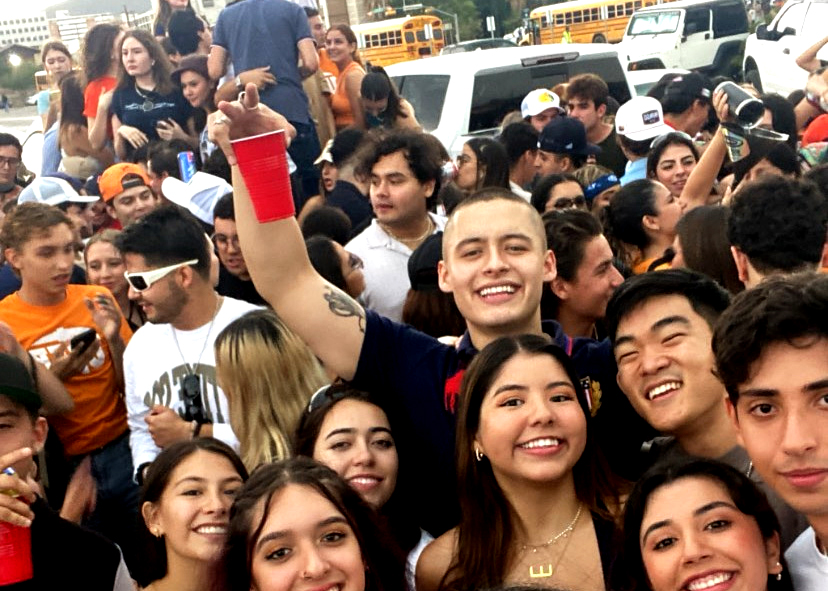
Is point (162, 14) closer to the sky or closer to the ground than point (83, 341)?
closer to the ground

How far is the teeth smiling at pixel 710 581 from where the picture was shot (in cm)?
271

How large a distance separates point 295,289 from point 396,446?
0.55 meters

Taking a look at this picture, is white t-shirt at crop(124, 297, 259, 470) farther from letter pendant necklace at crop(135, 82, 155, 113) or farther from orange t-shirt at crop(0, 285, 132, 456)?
letter pendant necklace at crop(135, 82, 155, 113)

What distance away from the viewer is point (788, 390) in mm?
2643

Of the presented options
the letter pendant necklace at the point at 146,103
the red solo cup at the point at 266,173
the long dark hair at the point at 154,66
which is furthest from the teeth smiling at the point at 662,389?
the letter pendant necklace at the point at 146,103

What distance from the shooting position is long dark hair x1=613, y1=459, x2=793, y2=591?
2.85 meters

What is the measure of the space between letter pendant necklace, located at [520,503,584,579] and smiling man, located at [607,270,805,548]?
11.8 inches

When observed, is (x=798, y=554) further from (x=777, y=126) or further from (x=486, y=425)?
(x=777, y=126)

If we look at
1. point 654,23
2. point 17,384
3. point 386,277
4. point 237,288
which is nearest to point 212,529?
point 17,384

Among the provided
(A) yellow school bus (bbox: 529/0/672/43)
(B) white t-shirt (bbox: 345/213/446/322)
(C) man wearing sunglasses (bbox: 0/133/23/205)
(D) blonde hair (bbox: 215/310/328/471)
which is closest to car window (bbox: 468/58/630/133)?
(C) man wearing sunglasses (bbox: 0/133/23/205)

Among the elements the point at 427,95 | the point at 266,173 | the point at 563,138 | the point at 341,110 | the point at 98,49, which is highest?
the point at 266,173

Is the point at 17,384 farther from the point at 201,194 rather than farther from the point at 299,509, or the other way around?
the point at 201,194

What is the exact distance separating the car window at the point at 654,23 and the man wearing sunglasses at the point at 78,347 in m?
22.6

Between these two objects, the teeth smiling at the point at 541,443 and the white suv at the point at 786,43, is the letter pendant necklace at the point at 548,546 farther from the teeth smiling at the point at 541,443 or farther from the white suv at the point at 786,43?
the white suv at the point at 786,43
